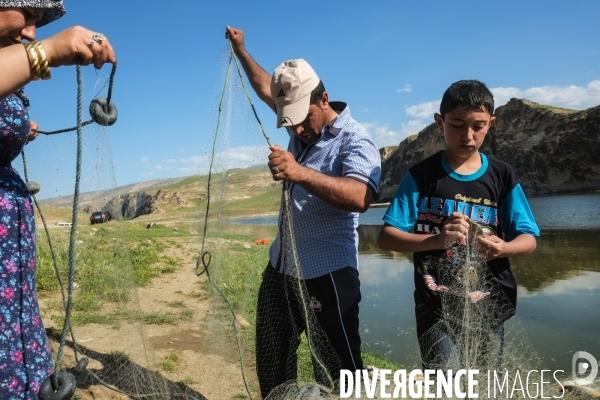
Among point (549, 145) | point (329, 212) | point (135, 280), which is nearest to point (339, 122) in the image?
point (329, 212)

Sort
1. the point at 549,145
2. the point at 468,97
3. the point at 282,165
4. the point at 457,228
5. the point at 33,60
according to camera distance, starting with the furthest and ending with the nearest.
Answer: the point at 549,145, the point at 468,97, the point at 282,165, the point at 457,228, the point at 33,60

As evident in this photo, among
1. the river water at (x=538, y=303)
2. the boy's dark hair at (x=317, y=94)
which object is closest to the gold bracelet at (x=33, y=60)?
the boy's dark hair at (x=317, y=94)

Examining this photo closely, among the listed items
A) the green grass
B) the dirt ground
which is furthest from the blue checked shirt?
the dirt ground

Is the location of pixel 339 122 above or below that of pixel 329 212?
above

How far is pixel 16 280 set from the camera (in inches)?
60.7

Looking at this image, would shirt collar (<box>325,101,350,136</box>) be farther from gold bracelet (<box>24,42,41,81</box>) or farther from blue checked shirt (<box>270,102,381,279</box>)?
gold bracelet (<box>24,42,41,81</box>)

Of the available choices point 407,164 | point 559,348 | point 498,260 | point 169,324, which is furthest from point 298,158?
point 407,164

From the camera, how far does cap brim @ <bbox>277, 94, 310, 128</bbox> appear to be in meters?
2.63

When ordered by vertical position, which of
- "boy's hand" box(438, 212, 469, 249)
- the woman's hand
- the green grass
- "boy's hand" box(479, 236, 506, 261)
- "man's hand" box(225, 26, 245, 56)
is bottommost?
the green grass

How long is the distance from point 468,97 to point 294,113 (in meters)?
0.95

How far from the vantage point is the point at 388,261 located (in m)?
14.0

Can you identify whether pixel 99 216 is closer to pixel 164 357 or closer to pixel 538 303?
pixel 164 357

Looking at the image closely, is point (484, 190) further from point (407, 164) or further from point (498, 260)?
point (407, 164)

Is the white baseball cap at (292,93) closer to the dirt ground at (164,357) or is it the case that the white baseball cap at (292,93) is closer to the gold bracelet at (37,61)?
the gold bracelet at (37,61)
